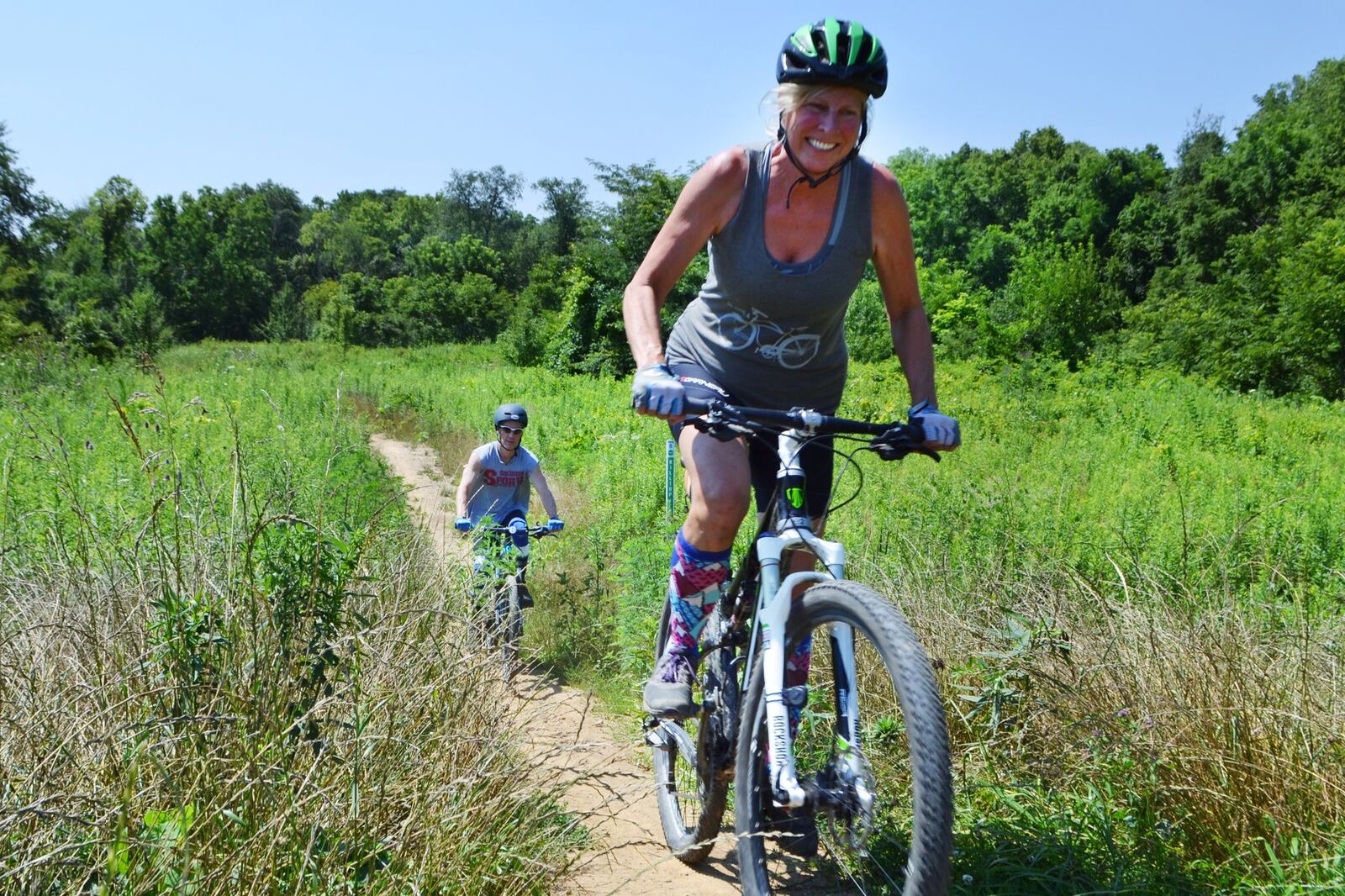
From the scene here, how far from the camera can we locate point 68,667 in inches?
113

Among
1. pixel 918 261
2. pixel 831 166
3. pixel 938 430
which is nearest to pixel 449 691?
pixel 938 430

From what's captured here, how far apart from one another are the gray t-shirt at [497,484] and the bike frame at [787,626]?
4.40 meters

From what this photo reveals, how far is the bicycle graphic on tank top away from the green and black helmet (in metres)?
0.72

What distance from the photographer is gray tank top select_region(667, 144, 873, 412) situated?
125 inches

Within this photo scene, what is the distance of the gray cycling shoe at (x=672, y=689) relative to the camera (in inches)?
130

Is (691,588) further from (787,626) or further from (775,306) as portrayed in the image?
(775,306)

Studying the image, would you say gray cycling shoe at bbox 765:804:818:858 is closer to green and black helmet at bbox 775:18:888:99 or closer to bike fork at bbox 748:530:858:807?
bike fork at bbox 748:530:858:807

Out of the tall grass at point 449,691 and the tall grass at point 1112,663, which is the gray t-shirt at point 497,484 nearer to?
the tall grass at point 1112,663

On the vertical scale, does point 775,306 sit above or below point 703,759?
above

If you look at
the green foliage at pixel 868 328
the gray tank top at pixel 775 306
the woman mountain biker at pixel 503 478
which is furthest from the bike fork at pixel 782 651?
the green foliage at pixel 868 328

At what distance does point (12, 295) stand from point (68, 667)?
196ft

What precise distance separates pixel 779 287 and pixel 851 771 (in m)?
1.43

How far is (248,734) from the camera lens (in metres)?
2.64

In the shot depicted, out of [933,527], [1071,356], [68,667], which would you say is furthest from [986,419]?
[1071,356]
